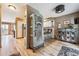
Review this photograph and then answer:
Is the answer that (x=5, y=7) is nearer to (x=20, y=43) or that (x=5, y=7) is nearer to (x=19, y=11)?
(x=19, y=11)

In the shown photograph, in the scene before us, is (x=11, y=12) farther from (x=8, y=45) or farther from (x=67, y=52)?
(x=67, y=52)

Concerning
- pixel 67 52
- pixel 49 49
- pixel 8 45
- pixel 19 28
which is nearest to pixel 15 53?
pixel 8 45

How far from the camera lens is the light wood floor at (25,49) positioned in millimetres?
2014

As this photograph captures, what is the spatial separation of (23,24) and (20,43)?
32 cm

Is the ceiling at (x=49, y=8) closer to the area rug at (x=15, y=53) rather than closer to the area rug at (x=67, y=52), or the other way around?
the area rug at (x=67, y=52)

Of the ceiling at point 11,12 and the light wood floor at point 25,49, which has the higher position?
the ceiling at point 11,12

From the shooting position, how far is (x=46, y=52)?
2.05m

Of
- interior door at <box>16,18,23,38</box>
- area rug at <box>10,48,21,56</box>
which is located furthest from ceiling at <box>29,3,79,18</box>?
area rug at <box>10,48,21,56</box>

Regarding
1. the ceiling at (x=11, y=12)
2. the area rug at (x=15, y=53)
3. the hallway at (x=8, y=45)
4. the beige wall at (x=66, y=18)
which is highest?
the ceiling at (x=11, y=12)

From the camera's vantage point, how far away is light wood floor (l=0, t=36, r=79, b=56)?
201 centimetres

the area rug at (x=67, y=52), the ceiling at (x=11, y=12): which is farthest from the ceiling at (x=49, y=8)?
the area rug at (x=67, y=52)

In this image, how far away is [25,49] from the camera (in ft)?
6.63

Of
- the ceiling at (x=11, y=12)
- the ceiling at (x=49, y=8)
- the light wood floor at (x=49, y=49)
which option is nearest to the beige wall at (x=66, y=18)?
the ceiling at (x=49, y=8)

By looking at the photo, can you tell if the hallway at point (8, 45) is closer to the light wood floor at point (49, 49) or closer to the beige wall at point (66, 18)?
the light wood floor at point (49, 49)
